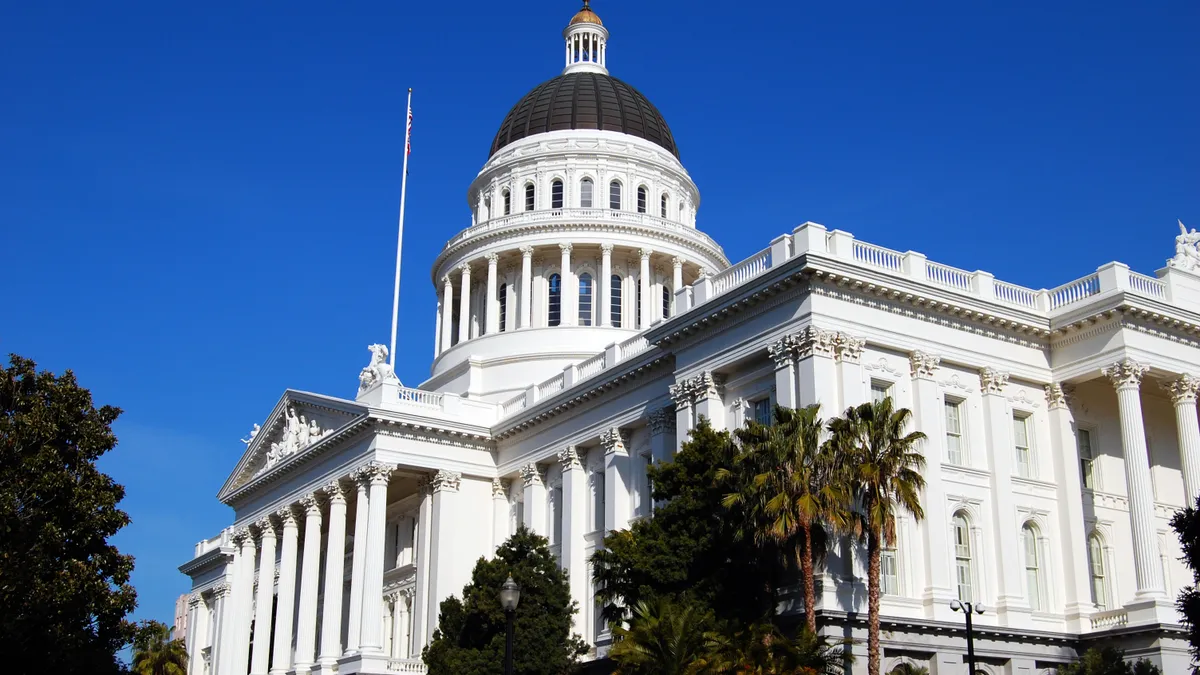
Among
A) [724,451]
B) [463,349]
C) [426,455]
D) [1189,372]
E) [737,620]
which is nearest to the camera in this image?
[737,620]

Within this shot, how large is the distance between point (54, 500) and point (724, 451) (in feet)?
52.0

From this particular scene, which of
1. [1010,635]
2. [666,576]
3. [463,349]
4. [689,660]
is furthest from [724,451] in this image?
[463,349]

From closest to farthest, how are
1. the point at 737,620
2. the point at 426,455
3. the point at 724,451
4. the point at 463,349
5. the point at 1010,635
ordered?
the point at 737,620
the point at 724,451
the point at 1010,635
the point at 426,455
the point at 463,349

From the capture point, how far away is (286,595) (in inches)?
2266

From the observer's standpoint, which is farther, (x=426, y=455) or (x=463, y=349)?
(x=463, y=349)

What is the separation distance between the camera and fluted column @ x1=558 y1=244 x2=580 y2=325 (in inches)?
2525

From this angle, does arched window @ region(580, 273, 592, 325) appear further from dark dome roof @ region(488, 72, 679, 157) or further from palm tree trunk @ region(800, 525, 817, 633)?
palm tree trunk @ region(800, 525, 817, 633)

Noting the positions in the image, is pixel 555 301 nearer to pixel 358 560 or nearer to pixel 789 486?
pixel 358 560

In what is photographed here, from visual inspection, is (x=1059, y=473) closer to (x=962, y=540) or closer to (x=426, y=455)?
(x=962, y=540)

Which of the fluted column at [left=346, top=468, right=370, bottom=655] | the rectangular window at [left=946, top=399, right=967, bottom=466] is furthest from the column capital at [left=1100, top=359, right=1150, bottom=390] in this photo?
the fluted column at [left=346, top=468, right=370, bottom=655]

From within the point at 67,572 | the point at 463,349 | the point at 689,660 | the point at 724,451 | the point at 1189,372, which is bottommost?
the point at 689,660

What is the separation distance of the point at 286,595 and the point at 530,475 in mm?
12911

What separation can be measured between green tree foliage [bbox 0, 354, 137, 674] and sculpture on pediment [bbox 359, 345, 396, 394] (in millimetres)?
20919

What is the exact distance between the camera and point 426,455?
52750 millimetres
